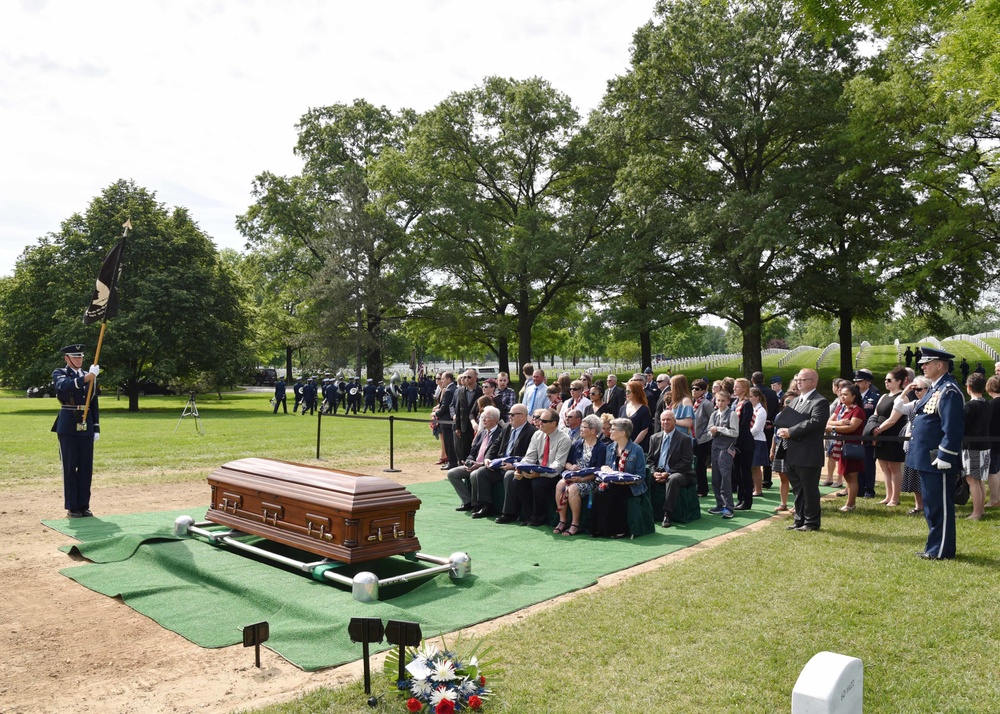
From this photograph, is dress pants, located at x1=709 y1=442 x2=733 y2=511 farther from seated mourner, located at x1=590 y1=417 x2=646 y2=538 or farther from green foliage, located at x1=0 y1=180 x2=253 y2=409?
green foliage, located at x1=0 y1=180 x2=253 y2=409

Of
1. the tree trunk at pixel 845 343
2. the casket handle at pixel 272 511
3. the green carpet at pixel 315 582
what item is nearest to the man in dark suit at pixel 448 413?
the green carpet at pixel 315 582

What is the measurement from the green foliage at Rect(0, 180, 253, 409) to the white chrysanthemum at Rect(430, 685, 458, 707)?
1158 inches

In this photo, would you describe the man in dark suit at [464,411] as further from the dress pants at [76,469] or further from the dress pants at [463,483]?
the dress pants at [76,469]

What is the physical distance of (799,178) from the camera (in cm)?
2498

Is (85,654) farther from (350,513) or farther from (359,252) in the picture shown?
(359,252)

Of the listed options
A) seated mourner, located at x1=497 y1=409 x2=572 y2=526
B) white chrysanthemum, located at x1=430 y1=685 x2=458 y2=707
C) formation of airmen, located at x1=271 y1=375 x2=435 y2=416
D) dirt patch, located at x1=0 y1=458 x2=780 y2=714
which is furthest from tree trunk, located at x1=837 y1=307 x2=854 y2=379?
white chrysanthemum, located at x1=430 y1=685 x2=458 y2=707

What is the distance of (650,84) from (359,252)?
1664cm

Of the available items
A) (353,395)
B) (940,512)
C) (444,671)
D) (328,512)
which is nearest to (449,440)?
(328,512)

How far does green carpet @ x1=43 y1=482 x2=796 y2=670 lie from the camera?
5.39 meters

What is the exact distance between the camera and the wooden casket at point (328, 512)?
642 centimetres

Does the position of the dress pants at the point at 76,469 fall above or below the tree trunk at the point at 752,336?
below

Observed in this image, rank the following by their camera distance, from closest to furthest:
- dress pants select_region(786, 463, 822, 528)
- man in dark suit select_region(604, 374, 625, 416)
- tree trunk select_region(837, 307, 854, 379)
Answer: dress pants select_region(786, 463, 822, 528) → man in dark suit select_region(604, 374, 625, 416) → tree trunk select_region(837, 307, 854, 379)

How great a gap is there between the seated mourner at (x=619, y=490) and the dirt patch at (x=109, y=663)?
168cm

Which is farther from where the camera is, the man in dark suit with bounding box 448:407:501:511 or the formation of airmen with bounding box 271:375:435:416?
the formation of airmen with bounding box 271:375:435:416
